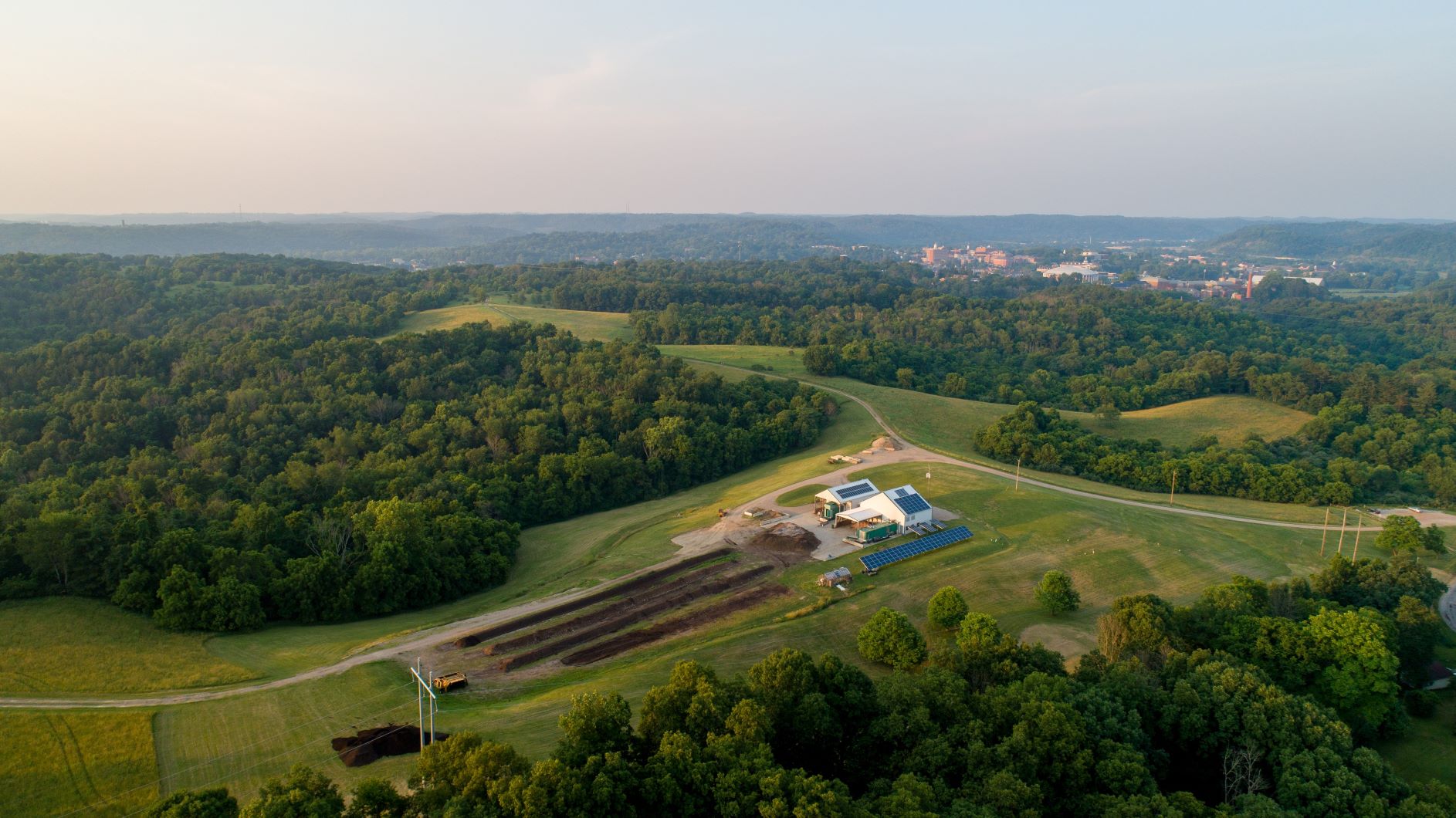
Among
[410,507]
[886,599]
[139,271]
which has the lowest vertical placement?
[886,599]

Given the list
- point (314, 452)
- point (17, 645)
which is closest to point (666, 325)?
point (314, 452)

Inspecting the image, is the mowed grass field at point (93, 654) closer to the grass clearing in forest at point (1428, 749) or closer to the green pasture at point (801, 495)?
the green pasture at point (801, 495)

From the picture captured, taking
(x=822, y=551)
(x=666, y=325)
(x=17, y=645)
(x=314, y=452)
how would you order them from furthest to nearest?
1. (x=666, y=325)
2. (x=314, y=452)
3. (x=822, y=551)
4. (x=17, y=645)

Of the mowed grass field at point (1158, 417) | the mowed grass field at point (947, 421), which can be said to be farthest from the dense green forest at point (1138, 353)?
the mowed grass field at point (947, 421)

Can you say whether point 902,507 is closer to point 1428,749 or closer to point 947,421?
point 1428,749

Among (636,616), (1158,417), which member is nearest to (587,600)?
(636,616)

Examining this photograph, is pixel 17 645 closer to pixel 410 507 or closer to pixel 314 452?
pixel 410 507
